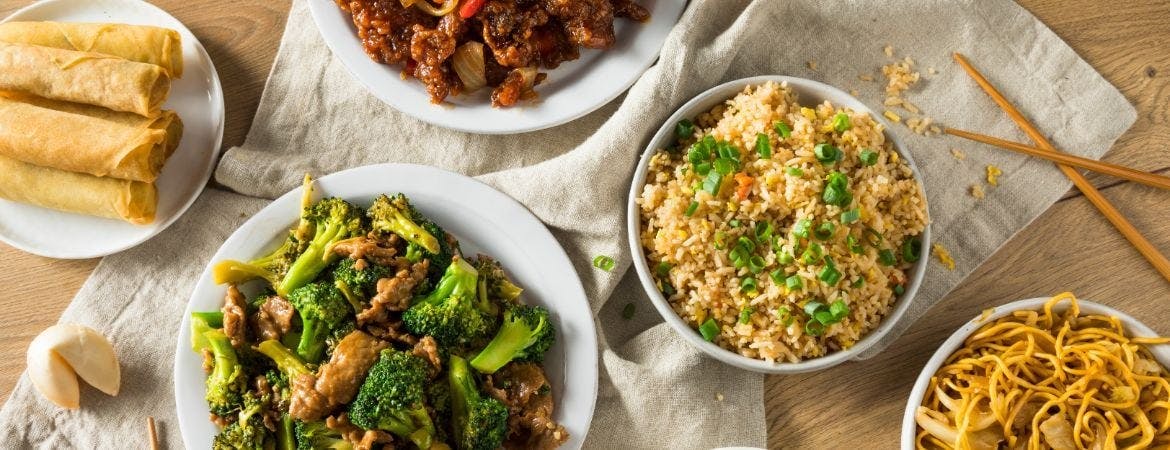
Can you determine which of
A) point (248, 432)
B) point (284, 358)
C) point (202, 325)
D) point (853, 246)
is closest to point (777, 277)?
point (853, 246)

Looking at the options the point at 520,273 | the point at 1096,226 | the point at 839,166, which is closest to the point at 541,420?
the point at 520,273

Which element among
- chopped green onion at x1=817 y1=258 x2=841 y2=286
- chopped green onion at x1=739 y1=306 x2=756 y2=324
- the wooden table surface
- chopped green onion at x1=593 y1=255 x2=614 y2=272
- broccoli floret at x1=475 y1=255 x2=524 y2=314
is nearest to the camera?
chopped green onion at x1=817 y1=258 x2=841 y2=286

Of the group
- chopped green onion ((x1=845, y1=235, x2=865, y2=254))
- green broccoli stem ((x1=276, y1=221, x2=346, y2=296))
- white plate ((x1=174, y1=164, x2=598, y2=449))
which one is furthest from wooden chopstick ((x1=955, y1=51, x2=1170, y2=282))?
green broccoli stem ((x1=276, y1=221, x2=346, y2=296))

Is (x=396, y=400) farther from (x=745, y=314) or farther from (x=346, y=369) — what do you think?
(x=745, y=314)

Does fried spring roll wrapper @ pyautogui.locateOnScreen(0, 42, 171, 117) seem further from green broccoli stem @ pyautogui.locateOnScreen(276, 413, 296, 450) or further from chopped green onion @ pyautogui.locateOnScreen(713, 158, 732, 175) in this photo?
chopped green onion @ pyautogui.locateOnScreen(713, 158, 732, 175)

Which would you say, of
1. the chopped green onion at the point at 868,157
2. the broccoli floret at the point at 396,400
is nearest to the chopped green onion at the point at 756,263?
the chopped green onion at the point at 868,157

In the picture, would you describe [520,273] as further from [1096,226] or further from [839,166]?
[1096,226]

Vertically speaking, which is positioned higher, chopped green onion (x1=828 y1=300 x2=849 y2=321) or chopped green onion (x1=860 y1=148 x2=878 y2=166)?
chopped green onion (x1=860 y1=148 x2=878 y2=166)
